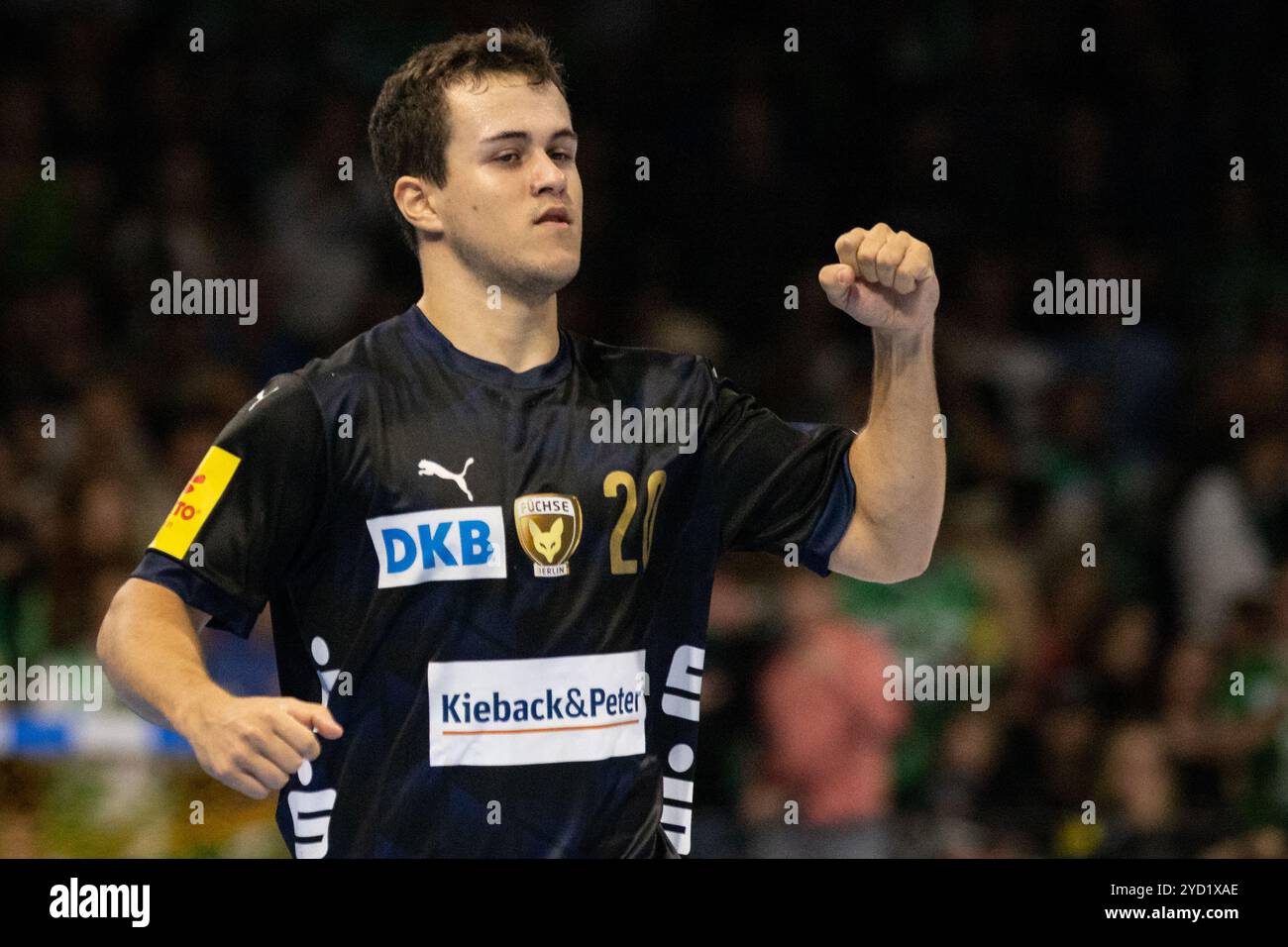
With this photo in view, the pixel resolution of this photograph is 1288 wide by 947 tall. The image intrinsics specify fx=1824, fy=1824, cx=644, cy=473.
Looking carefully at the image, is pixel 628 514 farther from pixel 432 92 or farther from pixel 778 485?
pixel 432 92

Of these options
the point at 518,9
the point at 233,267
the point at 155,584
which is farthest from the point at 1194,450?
the point at 155,584

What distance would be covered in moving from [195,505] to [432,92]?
0.98 m

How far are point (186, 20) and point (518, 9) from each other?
4.97 feet

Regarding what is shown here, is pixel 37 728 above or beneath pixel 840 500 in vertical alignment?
beneath

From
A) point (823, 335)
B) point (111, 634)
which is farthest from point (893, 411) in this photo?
point (823, 335)

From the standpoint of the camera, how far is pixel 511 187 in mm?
3613

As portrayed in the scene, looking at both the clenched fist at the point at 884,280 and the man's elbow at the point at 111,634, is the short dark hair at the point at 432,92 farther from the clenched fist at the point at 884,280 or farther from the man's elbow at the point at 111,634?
the man's elbow at the point at 111,634

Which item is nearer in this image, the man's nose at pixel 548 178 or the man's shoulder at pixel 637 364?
the man's nose at pixel 548 178

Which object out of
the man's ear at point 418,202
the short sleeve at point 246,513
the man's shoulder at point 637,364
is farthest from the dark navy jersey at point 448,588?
Answer: the man's ear at point 418,202

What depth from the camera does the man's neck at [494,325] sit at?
3.63 meters

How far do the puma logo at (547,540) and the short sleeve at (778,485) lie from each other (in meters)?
0.39

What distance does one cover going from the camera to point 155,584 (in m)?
3.37

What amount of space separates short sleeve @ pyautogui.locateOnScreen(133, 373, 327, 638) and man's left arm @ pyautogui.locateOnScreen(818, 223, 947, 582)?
104 centimetres

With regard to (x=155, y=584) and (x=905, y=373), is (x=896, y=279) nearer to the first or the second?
(x=905, y=373)
